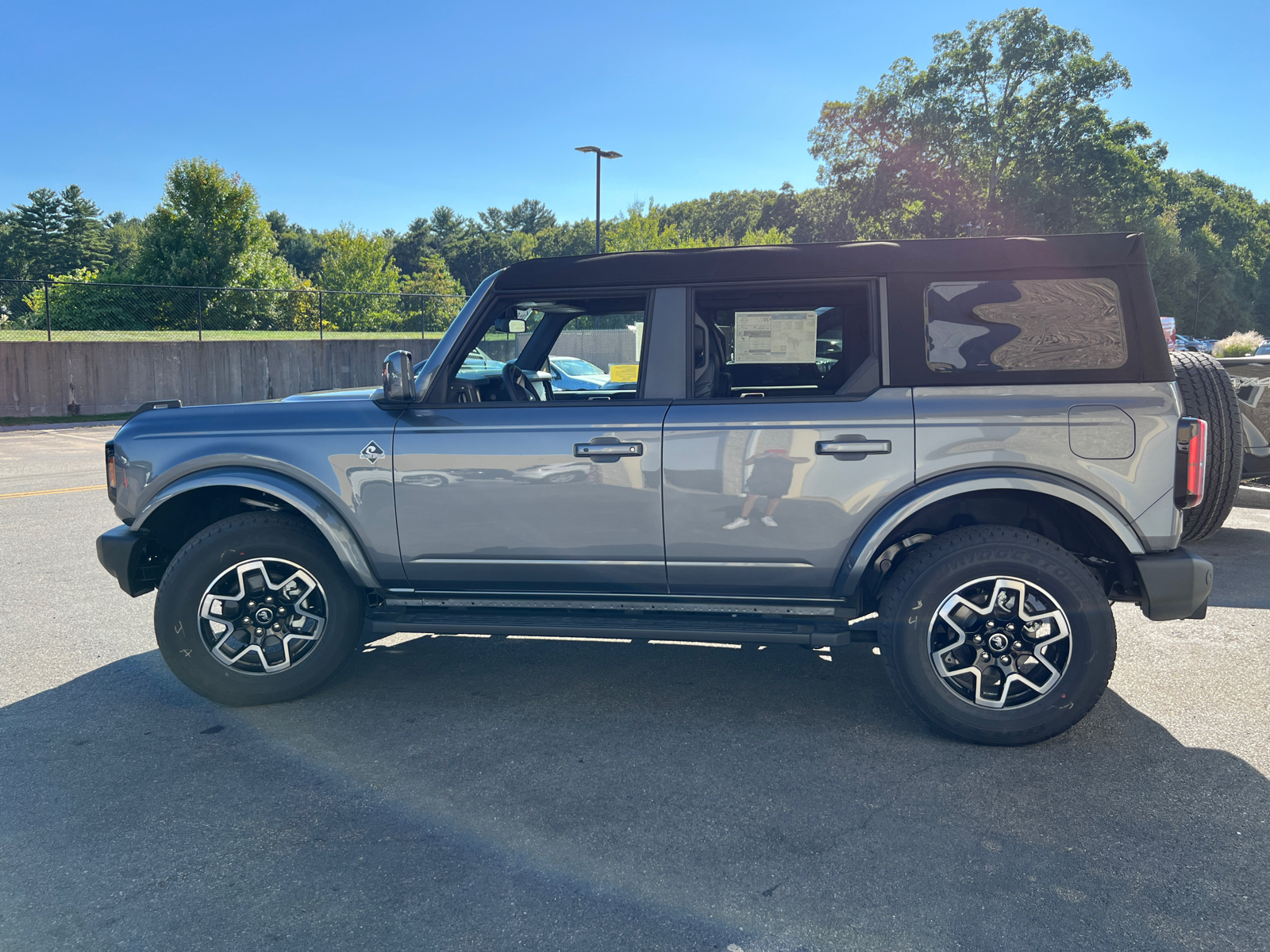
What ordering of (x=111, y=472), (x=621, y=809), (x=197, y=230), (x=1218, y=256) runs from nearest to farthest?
(x=621, y=809), (x=111, y=472), (x=197, y=230), (x=1218, y=256)

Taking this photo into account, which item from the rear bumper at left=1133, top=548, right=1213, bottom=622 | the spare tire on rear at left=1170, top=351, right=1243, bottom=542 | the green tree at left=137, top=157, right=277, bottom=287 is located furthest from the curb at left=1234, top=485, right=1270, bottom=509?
the green tree at left=137, top=157, right=277, bottom=287

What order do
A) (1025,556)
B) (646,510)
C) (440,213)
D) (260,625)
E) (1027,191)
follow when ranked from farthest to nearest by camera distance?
(440,213) → (1027,191) → (260,625) → (646,510) → (1025,556)

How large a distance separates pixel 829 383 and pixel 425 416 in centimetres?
178

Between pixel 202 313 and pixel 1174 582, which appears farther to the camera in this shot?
pixel 202 313

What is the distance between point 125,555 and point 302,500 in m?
0.89

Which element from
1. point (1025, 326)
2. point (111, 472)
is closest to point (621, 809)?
point (1025, 326)

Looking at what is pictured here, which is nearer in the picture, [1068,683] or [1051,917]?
[1051,917]

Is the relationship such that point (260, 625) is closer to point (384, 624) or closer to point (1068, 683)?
point (384, 624)

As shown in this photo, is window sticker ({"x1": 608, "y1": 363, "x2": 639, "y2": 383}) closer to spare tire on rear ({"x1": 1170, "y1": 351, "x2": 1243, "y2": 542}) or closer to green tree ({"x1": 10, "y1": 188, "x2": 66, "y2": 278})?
spare tire on rear ({"x1": 1170, "y1": 351, "x2": 1243, "y2": 542})

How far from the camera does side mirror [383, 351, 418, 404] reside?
395 cm

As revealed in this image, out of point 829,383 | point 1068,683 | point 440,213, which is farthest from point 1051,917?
point 440,213

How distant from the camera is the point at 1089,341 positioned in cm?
369

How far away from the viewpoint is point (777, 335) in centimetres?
406

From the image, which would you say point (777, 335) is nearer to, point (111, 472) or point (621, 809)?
point (621, 809)
